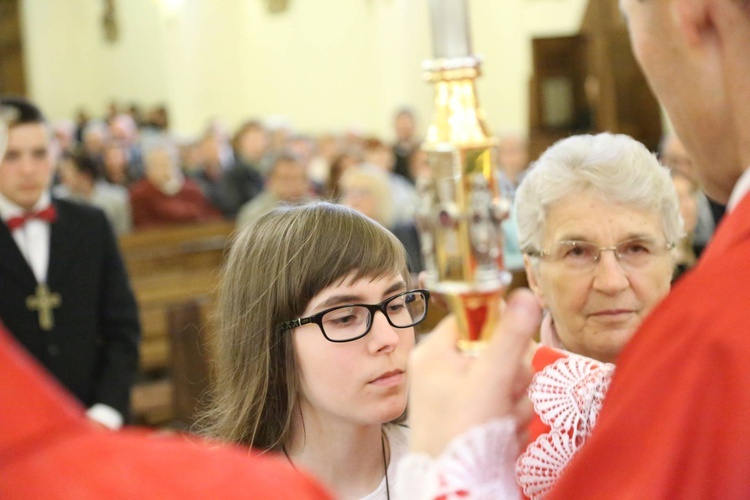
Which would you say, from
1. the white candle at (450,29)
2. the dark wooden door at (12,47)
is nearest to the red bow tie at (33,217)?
the white candle at (450,29)

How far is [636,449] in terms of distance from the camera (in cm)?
100

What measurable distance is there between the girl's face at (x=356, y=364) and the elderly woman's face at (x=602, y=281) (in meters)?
0.41

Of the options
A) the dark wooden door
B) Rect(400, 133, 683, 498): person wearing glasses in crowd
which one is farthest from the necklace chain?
the dark wooden door

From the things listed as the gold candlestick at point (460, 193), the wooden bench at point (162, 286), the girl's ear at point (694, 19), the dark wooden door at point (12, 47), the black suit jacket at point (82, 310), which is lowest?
the wooden bench at point (162, 286)

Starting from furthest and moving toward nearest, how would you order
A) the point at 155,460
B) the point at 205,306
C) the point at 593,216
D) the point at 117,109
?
the point at 117,109
the point at 205,306
the point at 593,216
the point at 155,460

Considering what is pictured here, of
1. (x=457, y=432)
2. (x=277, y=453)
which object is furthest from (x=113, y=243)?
(x=457, y=432)

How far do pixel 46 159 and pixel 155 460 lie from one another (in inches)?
124

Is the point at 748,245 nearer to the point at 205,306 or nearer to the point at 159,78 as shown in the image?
the point at 205,306

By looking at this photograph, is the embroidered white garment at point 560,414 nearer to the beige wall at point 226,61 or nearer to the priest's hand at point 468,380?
the priest's hand at point 468,380

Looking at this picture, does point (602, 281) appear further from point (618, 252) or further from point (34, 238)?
point (34, 238)

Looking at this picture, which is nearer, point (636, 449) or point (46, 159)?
point (636, 449)

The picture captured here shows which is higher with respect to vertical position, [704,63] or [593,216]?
[704,63]

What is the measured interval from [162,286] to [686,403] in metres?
6.12

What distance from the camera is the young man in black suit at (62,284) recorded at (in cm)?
360
